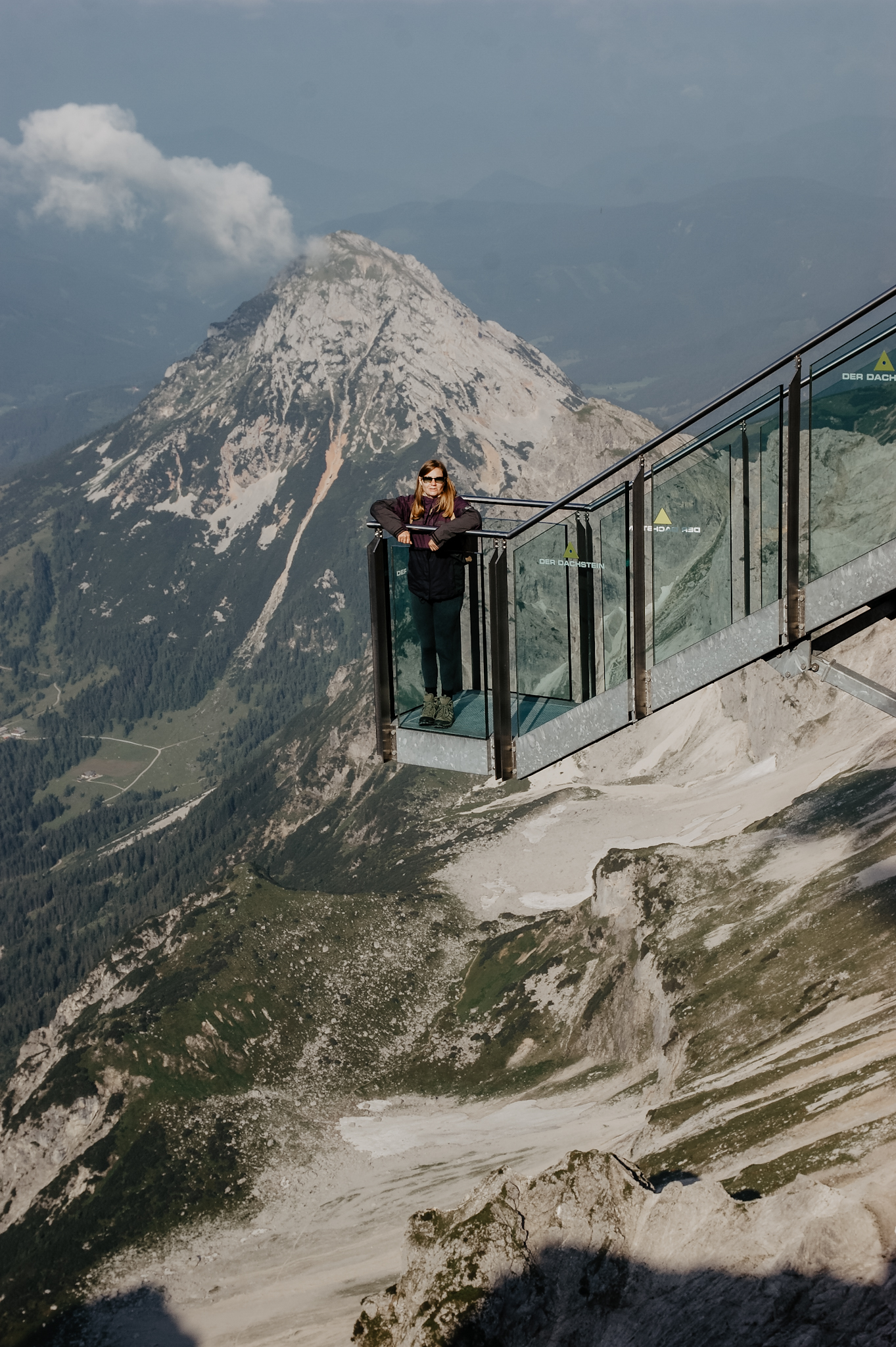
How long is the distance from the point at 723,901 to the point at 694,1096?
20.7 metres

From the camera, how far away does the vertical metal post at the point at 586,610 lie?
1822 centimetres

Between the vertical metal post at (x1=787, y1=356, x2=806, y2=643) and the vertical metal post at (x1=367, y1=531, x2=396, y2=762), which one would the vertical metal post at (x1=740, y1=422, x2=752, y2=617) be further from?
the vertical metal post at (x1=367, y1=531, x2=396, y2=762)

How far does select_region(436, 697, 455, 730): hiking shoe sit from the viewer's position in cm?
1919

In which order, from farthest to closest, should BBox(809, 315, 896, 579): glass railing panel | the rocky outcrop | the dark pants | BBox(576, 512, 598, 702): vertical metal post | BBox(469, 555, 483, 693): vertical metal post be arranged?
the rocky outcrop, the dark pants, BBox(469, 555, 483, 693): vertical metal post, BBox(576, 512, 598, 702): vertical metal post, BBox(809, 315, 896, 579): glass railing panel

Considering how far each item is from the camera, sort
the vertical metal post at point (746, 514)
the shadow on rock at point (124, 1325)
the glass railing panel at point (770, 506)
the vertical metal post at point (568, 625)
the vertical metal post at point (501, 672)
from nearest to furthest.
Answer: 1. the glass railing panel at point (770, 506)
2. the vertical metal post at point (746, 514)
3. the vertical metal post at point (501, 672)
4. the vertical metal post at point (568, 625)
5. the shadow on rock at point (124, 1325)

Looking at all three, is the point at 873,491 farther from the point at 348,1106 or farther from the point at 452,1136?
the point at 348,1106

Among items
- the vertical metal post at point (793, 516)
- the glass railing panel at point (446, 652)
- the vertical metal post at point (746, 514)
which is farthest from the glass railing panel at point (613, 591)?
the vertical metal post at point (793, 516)

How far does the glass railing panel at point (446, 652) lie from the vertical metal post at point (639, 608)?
2727 millimetres

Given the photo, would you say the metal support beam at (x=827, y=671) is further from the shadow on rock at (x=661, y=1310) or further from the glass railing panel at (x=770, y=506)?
the shadow on rock at (x=661, y=1310)

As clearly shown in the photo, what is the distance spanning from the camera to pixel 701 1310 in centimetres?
2881

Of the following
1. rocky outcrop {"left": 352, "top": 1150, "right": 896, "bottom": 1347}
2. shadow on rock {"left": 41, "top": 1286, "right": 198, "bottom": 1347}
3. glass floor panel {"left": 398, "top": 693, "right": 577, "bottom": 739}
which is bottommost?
shadow on rock {"left": 41, "top": 1286, "right": 198, "bottom": 1347}

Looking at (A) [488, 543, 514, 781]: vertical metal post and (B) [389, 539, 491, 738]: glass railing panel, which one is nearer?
(A) [488, 543, 514, 781]: vertical metal post

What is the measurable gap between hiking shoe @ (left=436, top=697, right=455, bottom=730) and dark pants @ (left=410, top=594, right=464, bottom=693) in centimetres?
25

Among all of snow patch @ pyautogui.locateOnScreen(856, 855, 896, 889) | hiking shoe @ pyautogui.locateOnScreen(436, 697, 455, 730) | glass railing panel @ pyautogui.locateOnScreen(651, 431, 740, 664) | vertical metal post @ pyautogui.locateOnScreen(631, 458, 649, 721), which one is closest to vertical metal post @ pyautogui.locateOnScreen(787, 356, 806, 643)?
glass railing panel @ pyautogui.locateOnScreen(651, 431, 740, 664)
